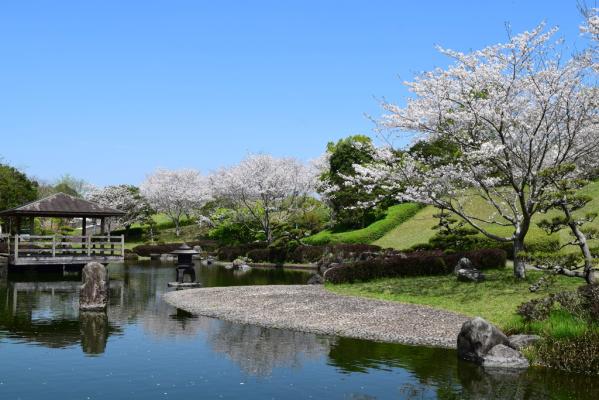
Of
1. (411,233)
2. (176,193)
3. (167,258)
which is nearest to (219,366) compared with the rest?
(411,233)

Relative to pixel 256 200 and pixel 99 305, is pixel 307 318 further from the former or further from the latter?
pixel 256 200

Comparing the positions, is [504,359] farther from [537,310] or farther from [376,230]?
[376,230]

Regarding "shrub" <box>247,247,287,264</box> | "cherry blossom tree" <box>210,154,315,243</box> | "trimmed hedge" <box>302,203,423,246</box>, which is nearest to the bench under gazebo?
"shrub" <box>247,247,287,264</box>

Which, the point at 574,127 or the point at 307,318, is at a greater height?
the point at 574,127

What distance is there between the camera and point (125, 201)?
80.4 meters

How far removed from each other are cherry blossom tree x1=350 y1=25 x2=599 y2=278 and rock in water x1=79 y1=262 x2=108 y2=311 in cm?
1072

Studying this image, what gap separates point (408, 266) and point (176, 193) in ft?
178

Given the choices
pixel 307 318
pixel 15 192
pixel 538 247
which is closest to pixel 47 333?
pixel 307 318

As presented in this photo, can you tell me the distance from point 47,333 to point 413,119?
14.5m

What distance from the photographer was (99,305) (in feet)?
71.2

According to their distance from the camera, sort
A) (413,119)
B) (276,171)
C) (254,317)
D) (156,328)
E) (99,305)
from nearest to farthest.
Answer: (156,328)
(254,317)
(99,305)
(413,119)
(276,171)

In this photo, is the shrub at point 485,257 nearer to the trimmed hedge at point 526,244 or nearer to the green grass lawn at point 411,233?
the trimmed hedge at point 526,244

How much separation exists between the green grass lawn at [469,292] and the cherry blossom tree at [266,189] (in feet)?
95.8

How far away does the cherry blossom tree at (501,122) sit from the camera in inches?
852
